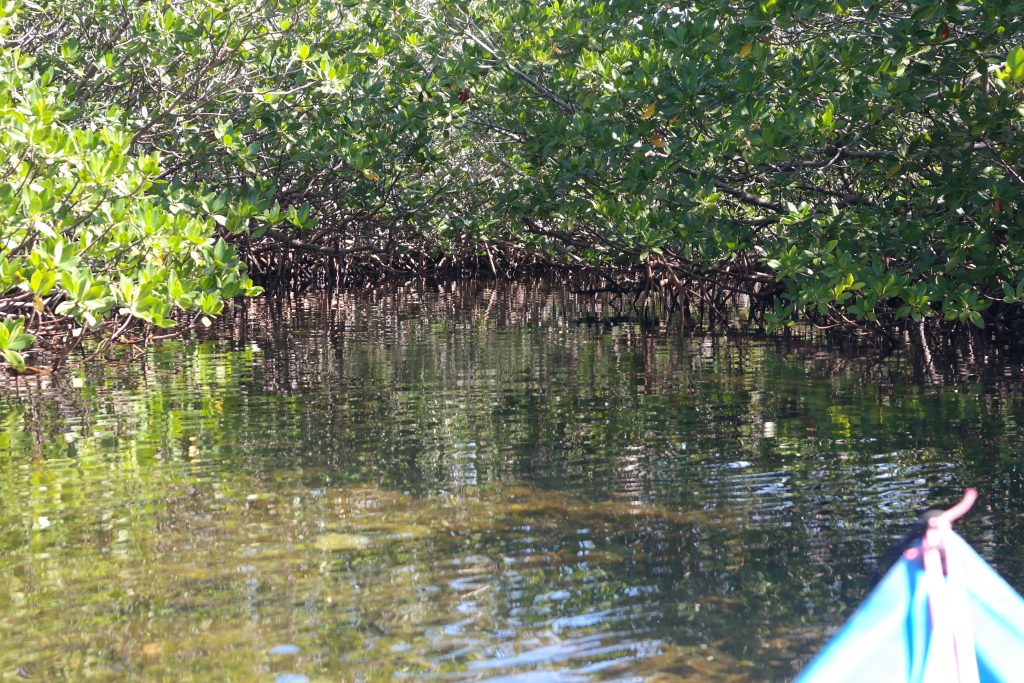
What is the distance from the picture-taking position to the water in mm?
2859

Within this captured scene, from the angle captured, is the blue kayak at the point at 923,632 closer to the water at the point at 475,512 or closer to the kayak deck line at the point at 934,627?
the kayak deck line at the point at 934,627

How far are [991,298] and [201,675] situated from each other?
5.67 metres

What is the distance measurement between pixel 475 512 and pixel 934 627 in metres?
2.57

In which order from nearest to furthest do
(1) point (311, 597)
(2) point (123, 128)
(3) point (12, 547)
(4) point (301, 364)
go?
(1) point (311, 597) < (3) point (12, 547) < (4) point (301, 364) < (2) point (123, 128)

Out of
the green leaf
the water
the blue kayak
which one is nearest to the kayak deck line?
the blue kayak

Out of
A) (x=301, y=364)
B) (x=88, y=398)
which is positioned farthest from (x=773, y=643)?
(x=301, y=364)

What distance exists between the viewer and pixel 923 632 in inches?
62.4

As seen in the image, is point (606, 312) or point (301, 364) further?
point (606, 312)

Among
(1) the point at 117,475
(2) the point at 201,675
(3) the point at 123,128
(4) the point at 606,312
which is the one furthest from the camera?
(4) the point at 606,312

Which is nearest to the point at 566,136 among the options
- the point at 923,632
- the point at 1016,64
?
the point at 1016,64

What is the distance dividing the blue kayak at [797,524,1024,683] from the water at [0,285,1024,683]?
1.11 metres

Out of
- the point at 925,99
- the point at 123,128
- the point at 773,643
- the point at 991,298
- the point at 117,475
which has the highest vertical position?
the point at 123,128

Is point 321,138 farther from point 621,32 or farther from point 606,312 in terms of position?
point 606,312

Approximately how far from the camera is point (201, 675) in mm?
2688
